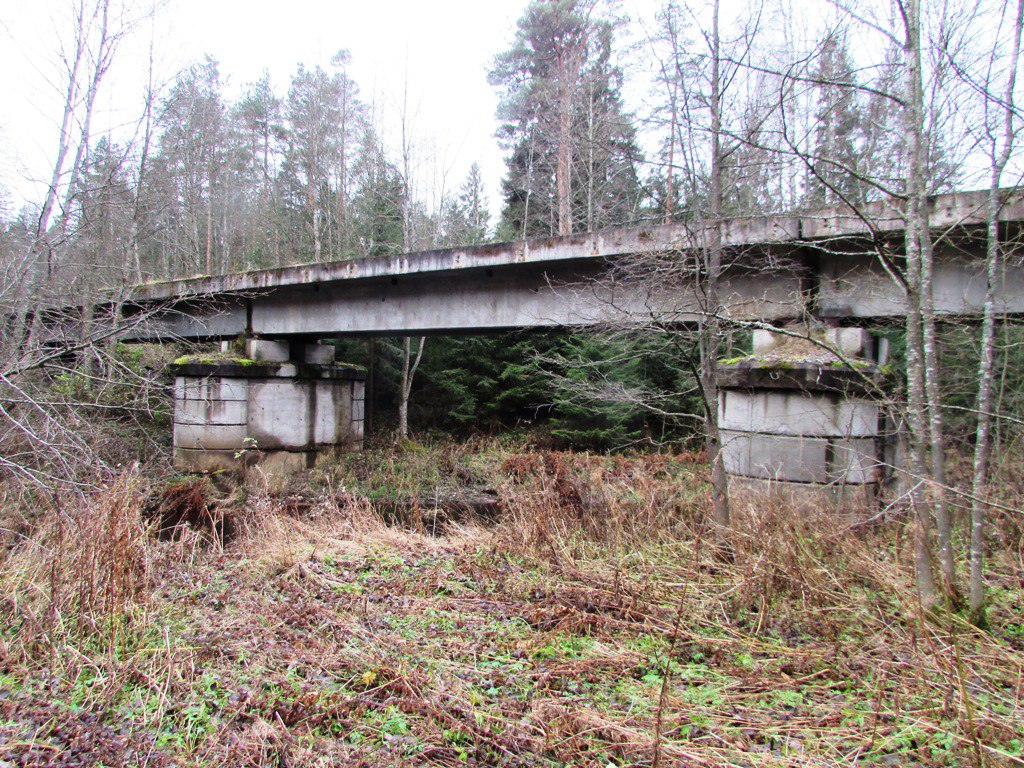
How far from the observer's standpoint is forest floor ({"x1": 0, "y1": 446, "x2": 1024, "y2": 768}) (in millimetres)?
2449

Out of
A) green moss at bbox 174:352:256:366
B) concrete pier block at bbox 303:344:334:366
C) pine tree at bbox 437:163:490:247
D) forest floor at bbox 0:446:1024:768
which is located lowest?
forest floor at bbox 0:446:1024:768

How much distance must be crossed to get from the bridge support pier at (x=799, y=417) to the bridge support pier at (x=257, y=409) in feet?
31.1

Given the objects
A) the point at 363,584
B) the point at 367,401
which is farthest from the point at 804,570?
the point at 367,401

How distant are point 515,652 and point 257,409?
10292 millimetres

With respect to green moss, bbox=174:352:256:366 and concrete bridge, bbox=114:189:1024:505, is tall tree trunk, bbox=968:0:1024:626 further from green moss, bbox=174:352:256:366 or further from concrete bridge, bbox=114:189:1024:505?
green moss, bbox=174:352:256:366

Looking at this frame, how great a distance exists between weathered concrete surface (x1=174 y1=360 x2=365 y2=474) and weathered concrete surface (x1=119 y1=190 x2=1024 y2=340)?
1122mm

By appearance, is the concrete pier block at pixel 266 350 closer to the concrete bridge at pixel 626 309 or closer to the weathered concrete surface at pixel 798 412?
the concrete bridge at pixel 626 309

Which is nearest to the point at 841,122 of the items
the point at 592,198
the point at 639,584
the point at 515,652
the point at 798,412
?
the point at 798,412

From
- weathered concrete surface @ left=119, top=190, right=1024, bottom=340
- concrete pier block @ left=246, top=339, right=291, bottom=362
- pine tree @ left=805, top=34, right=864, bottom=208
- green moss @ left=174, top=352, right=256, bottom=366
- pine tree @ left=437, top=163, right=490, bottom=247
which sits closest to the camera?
pine tree @ left=805, top=34, right=864, bottom=208

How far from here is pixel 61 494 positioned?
5.39 m

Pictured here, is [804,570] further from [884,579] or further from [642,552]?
[642,552]

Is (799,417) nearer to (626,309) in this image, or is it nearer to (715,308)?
(626,309)

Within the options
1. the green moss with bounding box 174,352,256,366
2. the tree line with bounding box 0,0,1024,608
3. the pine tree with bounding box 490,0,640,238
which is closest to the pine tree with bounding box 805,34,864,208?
the tree line with bounding box 0,0,1024,608

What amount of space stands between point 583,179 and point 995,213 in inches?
635
